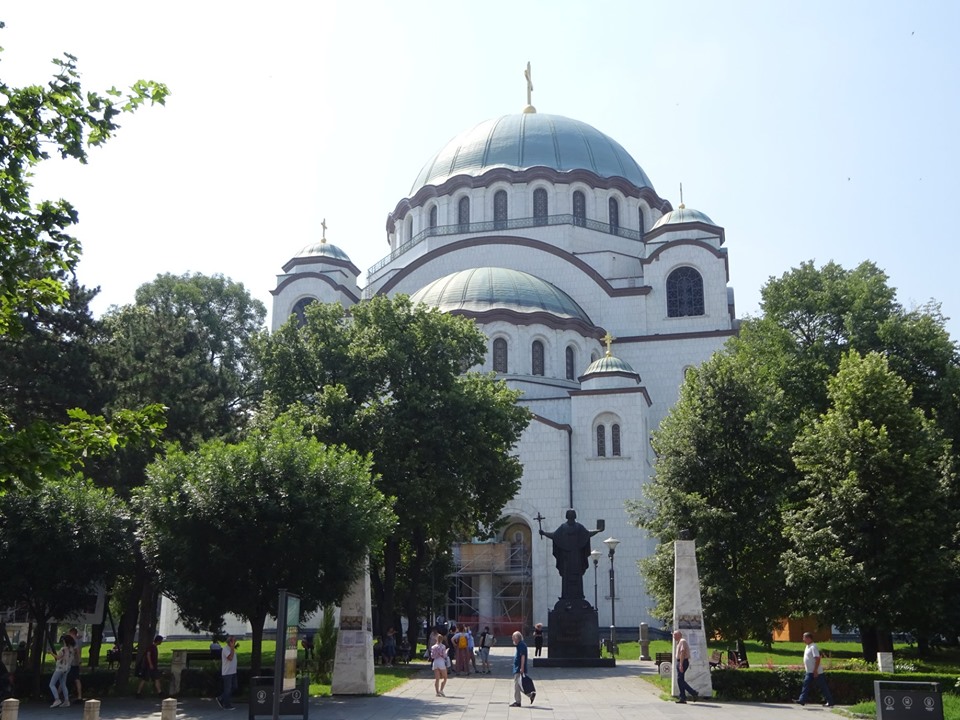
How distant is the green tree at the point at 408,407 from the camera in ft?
81.5

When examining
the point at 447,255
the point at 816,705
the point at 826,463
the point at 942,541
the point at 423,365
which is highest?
the point at 447,255

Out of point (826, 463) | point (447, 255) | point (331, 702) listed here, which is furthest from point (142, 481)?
point (447, 255)

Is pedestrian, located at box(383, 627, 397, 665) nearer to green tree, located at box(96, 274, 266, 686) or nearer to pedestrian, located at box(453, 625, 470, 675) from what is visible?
pedestrian, located at box(453, 625, 470, 675)

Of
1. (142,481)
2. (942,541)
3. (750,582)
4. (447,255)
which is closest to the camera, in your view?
(942,541)

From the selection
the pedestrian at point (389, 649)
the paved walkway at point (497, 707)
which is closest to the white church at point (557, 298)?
the pedestrian at point (389, 649)

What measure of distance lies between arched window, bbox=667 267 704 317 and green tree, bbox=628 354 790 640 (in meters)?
19.6

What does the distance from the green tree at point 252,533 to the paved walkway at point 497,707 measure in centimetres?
183

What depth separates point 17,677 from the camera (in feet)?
59.2

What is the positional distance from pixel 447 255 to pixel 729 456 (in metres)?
26.0

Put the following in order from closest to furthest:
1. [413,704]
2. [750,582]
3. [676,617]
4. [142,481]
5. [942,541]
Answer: [413,704]
[676,617]
[942,541]
[750,582]
[142,481]

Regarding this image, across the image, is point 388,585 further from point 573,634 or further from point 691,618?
point 691,618

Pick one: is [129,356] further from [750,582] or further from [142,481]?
[750,582]

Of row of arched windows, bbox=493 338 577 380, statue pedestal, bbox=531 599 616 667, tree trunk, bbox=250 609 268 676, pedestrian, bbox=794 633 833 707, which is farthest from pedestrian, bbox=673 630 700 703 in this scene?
row of arched windows, bbox=493 338 577 380

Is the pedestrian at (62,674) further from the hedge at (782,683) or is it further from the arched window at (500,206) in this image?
the arched window at (500,206)
